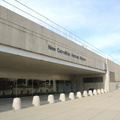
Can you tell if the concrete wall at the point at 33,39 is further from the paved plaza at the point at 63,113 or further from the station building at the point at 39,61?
the paved plaza at the point at 63,113

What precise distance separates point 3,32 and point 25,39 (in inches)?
105

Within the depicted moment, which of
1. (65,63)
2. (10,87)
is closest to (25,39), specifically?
(65,63)

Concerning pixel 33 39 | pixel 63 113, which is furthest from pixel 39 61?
pixel 63 113

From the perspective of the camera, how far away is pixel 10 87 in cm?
2714

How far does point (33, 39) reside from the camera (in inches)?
701

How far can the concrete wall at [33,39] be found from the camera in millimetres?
14602

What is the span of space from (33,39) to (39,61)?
10.7ft

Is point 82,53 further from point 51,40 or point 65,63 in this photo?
point 51,40

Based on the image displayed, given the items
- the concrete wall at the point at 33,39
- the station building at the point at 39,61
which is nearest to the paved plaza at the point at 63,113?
the station building at the point at 39,61

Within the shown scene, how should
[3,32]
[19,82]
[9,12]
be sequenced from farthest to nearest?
[19,82], [9,12], [3,32]

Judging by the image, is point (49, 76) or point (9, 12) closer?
point (9, 12)

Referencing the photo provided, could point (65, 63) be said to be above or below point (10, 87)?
above

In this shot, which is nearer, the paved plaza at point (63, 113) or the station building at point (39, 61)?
the paved plaza at point (63, 113)

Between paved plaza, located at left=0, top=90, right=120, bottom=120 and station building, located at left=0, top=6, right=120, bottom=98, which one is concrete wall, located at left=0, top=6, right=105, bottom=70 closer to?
station building, located at left=0, top=6, right=120, bottom=98
